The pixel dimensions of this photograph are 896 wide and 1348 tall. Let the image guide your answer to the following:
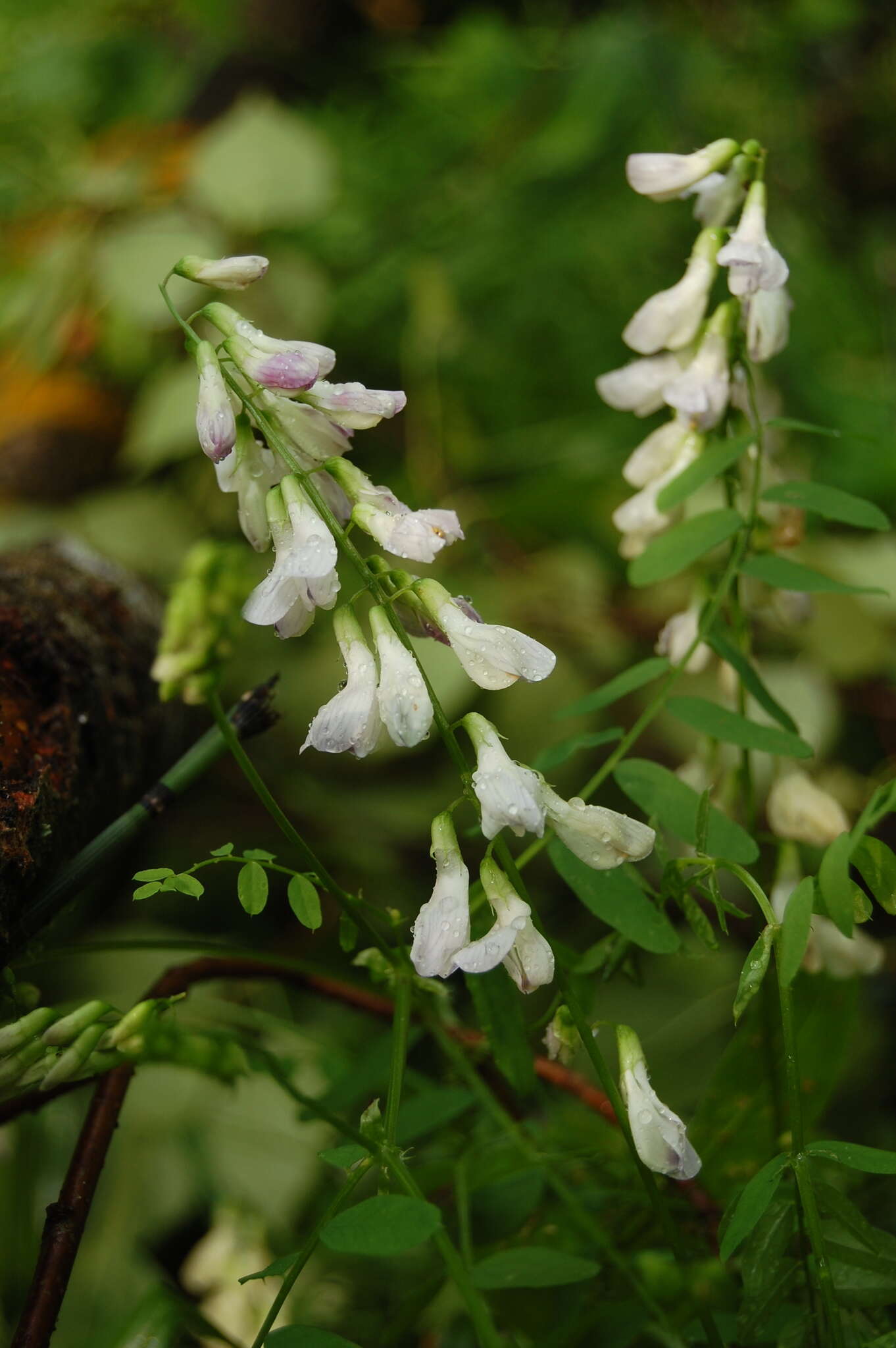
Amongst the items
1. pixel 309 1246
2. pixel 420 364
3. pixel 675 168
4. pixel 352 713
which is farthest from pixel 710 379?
pixel 420 364

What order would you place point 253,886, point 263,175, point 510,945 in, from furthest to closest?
1. point 263,175
2. point 253,886
3. point 510,945

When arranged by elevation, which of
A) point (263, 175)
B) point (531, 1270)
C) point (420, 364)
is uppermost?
point (263, 175)

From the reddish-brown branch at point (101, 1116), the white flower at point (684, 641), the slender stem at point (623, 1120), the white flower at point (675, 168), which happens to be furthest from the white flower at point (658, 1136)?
the white flower at point (675, 168)

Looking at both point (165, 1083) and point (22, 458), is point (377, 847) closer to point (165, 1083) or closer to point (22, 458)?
point (165, 1083)

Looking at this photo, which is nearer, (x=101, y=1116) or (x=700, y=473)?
(x=101, y=1116)

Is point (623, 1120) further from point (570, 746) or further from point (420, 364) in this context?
point (420, 364)

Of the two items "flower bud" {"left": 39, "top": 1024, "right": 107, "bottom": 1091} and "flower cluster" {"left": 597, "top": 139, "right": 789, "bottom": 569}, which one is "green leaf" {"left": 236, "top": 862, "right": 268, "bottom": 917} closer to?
"flower bud" {"left": 39, "top": 1024, "right": 107, "bottom": 1091}

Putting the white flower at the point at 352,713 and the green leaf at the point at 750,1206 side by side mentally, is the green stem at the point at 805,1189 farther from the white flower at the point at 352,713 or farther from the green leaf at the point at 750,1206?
the white flower at the point at 352,713
